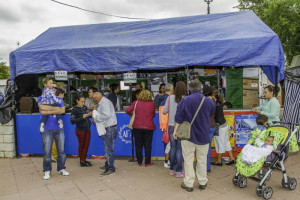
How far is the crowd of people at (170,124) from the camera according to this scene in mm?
3990

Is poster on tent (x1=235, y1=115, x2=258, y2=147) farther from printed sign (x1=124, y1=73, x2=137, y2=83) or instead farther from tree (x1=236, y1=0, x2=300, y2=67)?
tree (x1=236, y1=0, x2=300, y2=67)

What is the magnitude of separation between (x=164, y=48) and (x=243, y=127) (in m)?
2.54

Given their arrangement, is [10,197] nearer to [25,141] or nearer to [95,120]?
[95,120]

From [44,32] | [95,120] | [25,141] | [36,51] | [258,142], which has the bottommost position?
[25,141]

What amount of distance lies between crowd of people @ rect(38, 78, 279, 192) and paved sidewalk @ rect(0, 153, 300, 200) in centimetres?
20

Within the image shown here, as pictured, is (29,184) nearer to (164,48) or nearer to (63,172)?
(63,172)

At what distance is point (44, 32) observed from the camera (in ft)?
24.2

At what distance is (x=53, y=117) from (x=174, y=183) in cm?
258

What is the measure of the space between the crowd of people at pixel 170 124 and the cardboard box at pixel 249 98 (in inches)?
67.7

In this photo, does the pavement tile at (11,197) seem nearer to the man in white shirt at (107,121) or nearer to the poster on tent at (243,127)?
the man in white shirt at (107,121)

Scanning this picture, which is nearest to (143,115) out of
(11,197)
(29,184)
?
(29,184)

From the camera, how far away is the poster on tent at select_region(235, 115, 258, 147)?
5.59 meters

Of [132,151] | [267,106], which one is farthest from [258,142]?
[132,151]

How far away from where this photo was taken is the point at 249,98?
699 cm
